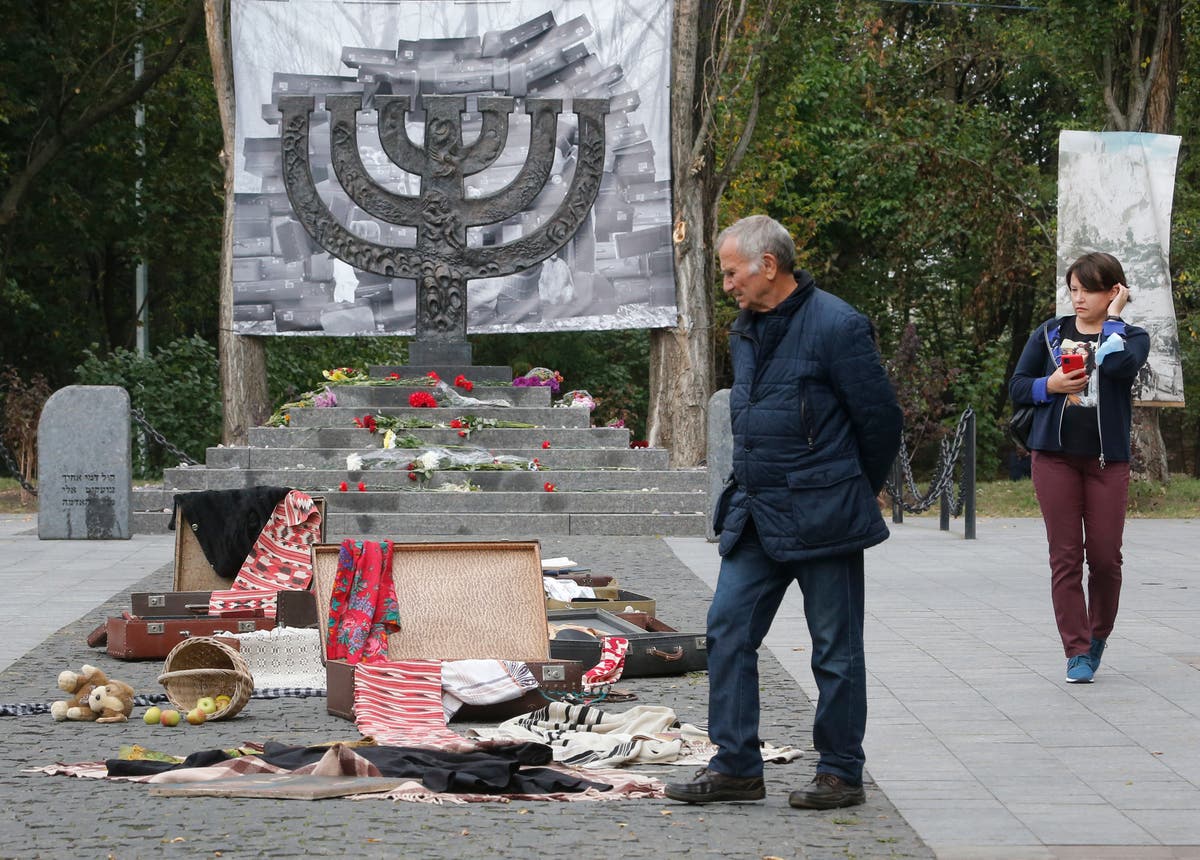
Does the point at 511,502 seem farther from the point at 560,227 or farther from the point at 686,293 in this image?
the point at 560,227

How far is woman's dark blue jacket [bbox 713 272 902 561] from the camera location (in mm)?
4828

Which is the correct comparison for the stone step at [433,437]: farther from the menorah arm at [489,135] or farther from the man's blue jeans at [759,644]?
the man's blue jeans at [759,644]

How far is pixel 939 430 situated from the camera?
20.5 meters

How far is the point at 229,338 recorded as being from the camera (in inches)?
754

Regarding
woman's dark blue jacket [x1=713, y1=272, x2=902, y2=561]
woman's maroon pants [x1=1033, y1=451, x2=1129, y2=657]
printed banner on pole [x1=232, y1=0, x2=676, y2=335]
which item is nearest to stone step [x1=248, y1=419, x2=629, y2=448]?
printed banner on pole [x1=232, y1=0, x2=676, y2=335]

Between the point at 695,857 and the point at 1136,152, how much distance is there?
1248 cm

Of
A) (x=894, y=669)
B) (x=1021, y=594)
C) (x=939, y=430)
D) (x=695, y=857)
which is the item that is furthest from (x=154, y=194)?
(x=695, y=857)

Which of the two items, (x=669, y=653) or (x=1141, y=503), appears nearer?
(x=669, y=653)

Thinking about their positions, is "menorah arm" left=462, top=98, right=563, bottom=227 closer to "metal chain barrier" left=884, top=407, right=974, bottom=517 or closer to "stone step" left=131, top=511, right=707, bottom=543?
"stone step" left=131, top=511, right=707, bottom=543

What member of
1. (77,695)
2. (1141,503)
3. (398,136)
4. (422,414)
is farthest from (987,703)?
(398,136)

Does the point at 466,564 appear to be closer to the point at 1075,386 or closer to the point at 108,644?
the point at 108,644

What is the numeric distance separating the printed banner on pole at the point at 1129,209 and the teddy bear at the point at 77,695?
10.7 metres

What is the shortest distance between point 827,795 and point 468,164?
47.4ft

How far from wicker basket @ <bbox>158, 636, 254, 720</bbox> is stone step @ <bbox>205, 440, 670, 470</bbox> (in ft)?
30.8
